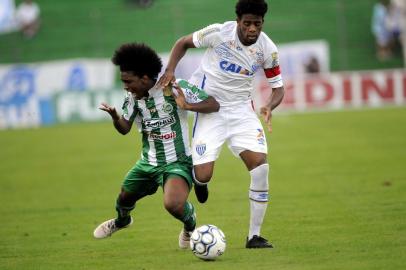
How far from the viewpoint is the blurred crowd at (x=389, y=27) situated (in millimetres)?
31484

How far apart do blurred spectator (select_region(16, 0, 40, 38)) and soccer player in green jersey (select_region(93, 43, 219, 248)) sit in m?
25.5

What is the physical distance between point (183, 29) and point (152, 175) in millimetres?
23821

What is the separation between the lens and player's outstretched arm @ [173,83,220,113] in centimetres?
916

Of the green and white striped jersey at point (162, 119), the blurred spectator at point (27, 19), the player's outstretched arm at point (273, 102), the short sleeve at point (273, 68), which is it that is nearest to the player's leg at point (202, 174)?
the green and white striped jersey at point (162, 119)

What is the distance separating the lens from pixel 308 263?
26.7 feet

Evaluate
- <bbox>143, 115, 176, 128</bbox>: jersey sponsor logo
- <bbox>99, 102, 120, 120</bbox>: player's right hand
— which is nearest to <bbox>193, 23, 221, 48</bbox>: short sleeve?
<bbox>143, 115, 176, 128</bbox>: jersey sponsor logo

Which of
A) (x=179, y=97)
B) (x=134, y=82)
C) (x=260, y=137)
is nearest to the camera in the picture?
(x=134, y=82)

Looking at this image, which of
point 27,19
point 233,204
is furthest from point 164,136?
point 27,19

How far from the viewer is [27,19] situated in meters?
34.0

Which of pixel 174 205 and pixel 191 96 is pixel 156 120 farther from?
pixel 174 205

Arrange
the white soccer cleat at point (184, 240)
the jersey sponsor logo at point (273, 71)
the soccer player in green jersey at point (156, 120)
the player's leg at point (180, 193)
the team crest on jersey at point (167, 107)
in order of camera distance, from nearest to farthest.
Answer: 1. the player's leg at point (180, 193)
2. the soccer player in green jersey at point (156, 120)
3. the team crest on jersey at point (167, 107)
4. the white soccer cleat at point (184, 240)
5. the jersey sponsor logo at point (273, 71)

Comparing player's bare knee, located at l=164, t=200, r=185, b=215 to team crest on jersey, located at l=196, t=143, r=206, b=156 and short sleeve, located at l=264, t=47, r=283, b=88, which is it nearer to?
team crest on jersey, located at l=196, t=143, r=206, b=156

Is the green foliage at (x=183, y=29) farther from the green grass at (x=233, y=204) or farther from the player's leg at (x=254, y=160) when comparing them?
the player's leg at (x=254, y=160)

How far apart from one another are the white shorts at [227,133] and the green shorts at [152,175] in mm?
147
